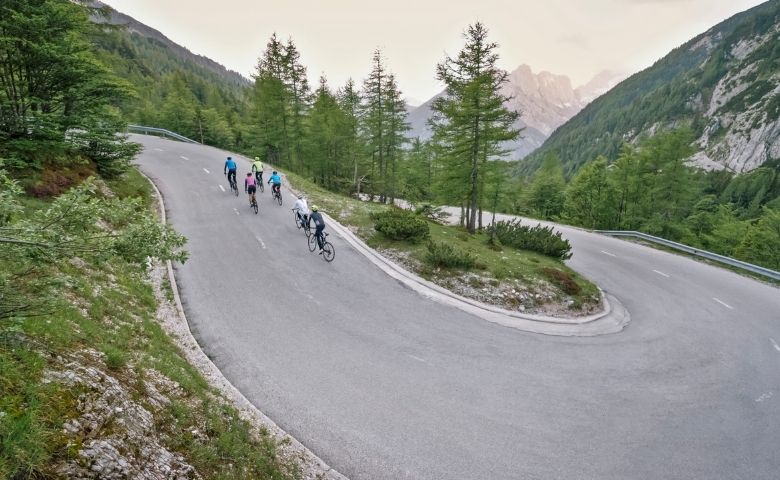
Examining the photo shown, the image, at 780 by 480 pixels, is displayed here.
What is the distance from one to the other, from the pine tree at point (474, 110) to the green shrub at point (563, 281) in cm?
910

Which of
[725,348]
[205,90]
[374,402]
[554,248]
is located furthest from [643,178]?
[205,90]

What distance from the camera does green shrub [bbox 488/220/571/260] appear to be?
67.4ft

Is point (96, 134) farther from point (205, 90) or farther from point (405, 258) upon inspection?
point (205, 90)

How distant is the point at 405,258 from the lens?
53.3 feet

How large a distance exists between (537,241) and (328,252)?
42.0 feet

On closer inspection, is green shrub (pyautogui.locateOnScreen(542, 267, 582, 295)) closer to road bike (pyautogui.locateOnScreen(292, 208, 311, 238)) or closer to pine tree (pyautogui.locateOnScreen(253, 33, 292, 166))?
road bike (pyautogui.locateOnScreen(292, 208, 311, 238))

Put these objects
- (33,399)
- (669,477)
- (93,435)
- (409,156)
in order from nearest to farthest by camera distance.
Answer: (33,399)
(93,435)
(669,477)
(409,156)

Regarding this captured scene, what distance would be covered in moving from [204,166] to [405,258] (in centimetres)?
2149

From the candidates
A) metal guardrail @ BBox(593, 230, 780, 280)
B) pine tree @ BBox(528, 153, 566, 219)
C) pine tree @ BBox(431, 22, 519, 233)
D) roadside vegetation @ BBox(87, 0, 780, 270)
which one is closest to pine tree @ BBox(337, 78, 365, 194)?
roadside vegetation @ BBox(87, 0, 780, 270)

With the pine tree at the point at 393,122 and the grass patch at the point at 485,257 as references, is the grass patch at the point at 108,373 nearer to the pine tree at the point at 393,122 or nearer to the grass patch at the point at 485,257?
the grass patch at the point at 485,257

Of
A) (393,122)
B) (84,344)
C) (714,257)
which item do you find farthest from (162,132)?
(714,257)

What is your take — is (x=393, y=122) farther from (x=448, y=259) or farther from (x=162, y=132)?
(x=162, y=132)

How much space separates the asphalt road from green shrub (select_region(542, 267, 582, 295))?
2392 mm

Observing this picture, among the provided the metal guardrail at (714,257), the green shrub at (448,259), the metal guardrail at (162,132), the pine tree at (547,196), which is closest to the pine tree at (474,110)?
the green shrub at (448,259)
